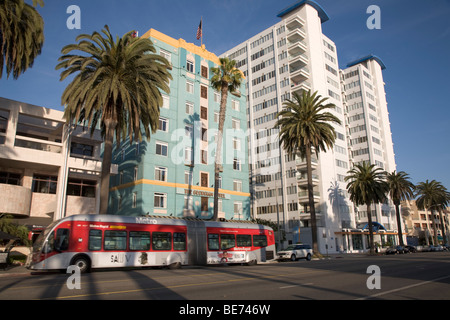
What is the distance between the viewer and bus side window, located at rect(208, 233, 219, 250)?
27.2 metres

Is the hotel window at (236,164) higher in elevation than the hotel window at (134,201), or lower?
higher

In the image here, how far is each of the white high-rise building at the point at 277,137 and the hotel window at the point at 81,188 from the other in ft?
123

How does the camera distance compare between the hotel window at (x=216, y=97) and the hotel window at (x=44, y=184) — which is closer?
the hotel window at (x=44, y=184)

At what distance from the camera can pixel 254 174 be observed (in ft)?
257

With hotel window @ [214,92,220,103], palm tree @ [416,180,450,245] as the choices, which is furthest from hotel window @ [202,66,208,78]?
palm tree @ [416,180,450,245]

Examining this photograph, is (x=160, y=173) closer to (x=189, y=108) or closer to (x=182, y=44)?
(x=189, y=108)

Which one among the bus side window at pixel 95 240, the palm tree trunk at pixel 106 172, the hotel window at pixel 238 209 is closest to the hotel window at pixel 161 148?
the palm tree trunk at pixel 106 172

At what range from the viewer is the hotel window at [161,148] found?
4045cm

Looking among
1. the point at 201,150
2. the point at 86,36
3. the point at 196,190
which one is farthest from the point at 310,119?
the point at 86,36

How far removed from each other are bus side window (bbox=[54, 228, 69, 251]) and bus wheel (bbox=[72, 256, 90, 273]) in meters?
0.92

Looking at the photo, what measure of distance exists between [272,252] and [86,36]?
996 inches

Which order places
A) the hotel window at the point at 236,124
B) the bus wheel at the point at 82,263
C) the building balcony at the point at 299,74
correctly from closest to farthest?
the bus wheel at the point at 82,263 < the hotel window at the point at 236,124 < the building balcony at the point at 299,74

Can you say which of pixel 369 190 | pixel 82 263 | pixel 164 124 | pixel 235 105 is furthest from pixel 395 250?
pixel 82 263

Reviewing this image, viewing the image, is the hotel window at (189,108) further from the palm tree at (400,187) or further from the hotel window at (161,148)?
the palm tree at (400,187)
